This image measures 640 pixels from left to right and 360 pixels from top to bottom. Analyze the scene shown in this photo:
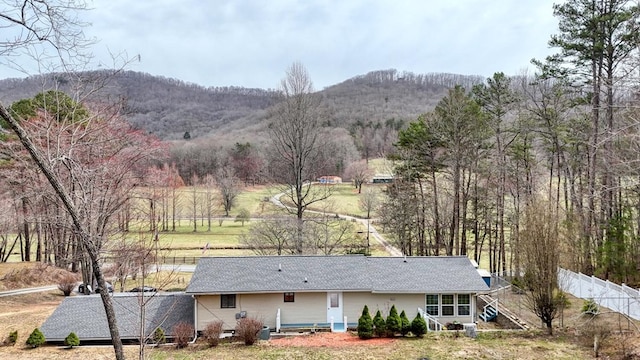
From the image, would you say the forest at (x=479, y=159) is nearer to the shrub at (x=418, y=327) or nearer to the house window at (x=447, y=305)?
the house window at (x=447, y=305)

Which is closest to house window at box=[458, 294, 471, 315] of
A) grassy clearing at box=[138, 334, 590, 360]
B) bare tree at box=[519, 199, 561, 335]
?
bare tree at box=[519, 199, 561, 335]

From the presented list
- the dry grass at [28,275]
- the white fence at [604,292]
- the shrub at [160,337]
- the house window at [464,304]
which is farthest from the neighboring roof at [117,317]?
the white fence at [604,292]

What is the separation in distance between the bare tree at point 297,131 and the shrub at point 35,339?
1324cm

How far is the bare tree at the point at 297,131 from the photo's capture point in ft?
85.4

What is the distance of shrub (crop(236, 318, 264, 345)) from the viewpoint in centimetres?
1692

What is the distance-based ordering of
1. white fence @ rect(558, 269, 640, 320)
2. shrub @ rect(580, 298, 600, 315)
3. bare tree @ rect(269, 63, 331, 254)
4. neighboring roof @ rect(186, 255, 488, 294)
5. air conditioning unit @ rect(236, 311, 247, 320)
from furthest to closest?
bare tree @ rect(269, 63, 331, 254) → neighboring roof @ rect(186, 255, 488, 294) → air conditioning unit @ rect(236, 311, 247, 320) → shrub @ rect(580, 298, 600, 315) → white fence @ rect(558, 269, 640, 320)

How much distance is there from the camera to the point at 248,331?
16891 mm

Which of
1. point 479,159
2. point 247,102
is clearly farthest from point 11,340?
point 247,102

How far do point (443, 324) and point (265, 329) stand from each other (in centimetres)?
769

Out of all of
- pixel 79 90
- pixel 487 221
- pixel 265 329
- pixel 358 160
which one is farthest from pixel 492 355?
pixel 358 160

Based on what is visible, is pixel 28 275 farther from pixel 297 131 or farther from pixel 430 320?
pixel 430 320

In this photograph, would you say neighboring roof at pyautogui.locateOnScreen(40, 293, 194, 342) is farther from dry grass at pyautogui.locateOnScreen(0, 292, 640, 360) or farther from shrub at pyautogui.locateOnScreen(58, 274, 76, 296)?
shrub at pyautogui.locateOnScreen(58, 274, 76, 296)

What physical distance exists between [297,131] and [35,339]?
15.3 meters

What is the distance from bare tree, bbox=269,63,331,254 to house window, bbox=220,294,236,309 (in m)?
7.67
